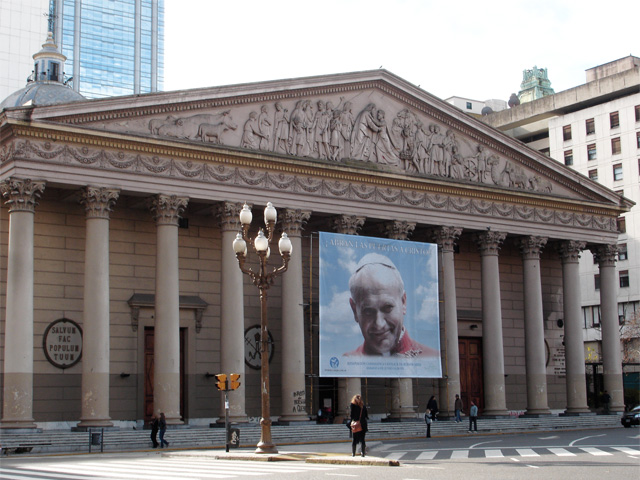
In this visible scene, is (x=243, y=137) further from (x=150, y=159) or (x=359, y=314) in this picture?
(x=359, y=314)

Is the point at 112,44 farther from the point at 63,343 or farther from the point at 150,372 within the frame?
the point at 63,343

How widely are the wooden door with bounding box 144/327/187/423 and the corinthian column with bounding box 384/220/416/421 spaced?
30.9 ft

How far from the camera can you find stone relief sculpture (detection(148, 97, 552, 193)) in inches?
1502

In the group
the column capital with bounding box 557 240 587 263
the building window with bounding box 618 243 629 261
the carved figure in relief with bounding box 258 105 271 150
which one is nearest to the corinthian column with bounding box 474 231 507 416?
the column capital with bounding box 557 240 587 263

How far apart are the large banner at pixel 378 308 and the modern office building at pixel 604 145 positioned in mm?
34088

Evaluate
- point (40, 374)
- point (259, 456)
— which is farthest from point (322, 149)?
point (259, 456)

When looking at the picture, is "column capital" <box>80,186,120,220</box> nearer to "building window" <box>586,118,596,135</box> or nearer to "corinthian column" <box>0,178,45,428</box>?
"corinthian column" <box>0,178,45,428</box>

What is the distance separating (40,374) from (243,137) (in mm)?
12532

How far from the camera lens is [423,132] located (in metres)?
44.3

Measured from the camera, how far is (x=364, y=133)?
42250 mm

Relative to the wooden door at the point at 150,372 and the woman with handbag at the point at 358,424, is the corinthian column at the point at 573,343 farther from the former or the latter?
the woman with handbag at the point at 358,424

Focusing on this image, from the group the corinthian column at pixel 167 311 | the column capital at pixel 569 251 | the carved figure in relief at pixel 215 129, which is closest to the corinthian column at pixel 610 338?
the column capital at pixel 569 251

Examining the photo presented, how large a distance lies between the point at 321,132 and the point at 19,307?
600 inches

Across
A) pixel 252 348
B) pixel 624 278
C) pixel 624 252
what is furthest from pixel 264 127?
pixel 624 278
